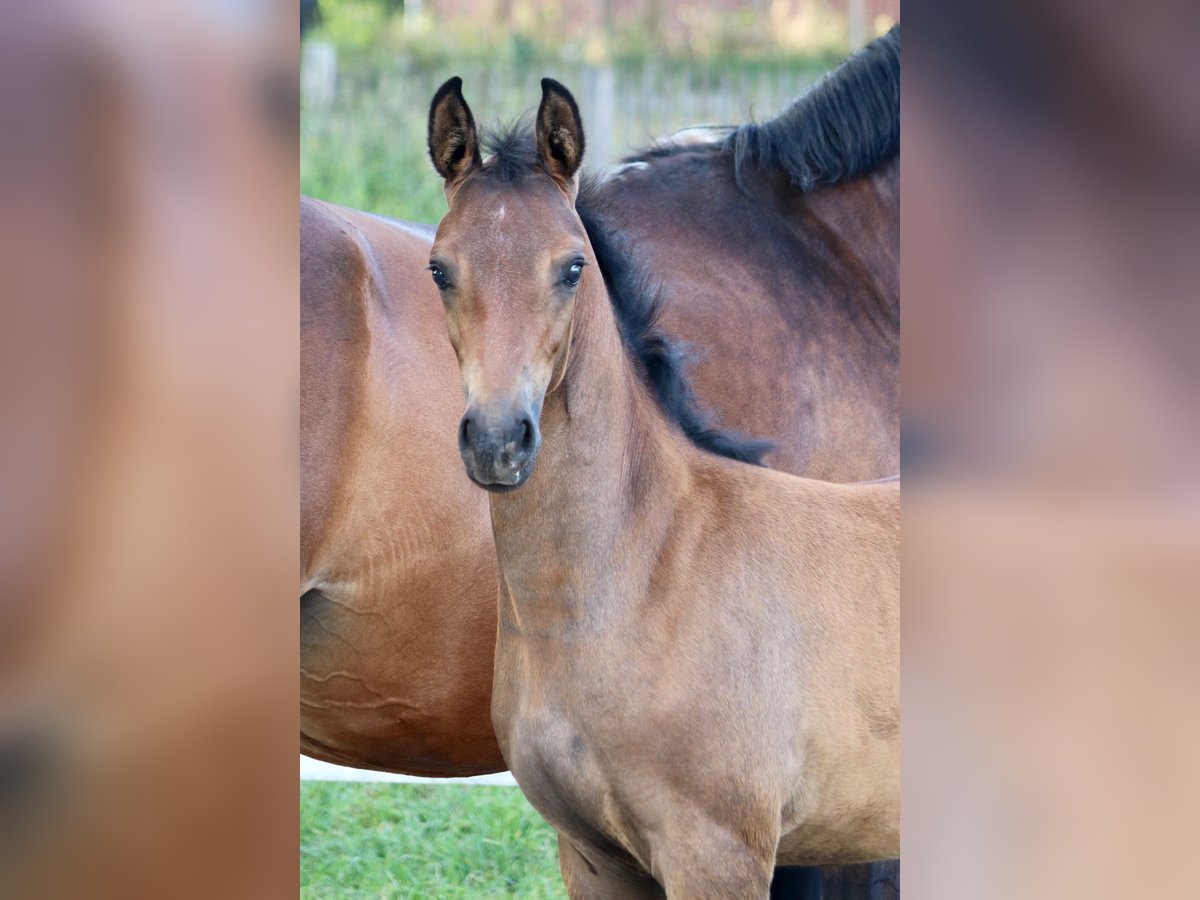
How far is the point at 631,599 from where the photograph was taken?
1.97m

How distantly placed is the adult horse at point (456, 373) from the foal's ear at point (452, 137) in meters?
0.33

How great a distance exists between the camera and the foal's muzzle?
1.68 meters

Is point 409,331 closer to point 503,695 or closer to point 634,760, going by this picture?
point 503,695

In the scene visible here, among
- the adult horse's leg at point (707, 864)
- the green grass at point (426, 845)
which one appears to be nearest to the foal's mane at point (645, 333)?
the adult horse's leg at point (707, 864)

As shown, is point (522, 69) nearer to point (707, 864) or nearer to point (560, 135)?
point (560, 135)

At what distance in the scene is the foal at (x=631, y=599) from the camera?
1.84m

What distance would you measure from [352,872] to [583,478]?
1906 mm

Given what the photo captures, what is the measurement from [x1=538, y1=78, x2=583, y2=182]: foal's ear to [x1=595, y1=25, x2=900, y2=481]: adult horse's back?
76 centimetres

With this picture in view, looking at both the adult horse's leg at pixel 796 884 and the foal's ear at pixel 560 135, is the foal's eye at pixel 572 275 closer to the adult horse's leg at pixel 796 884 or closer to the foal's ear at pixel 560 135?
the foal's ear at pixel 560 135

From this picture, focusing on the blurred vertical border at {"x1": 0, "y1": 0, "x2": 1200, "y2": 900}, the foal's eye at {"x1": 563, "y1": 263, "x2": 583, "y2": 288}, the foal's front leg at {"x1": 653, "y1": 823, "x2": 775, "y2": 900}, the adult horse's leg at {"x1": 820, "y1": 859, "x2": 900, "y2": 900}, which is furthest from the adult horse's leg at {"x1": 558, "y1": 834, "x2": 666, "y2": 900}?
the blurred vertical border at {"x1": 0, "y1": 0, "x2": 1200, "y2": 900}

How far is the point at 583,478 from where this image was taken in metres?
1.98
